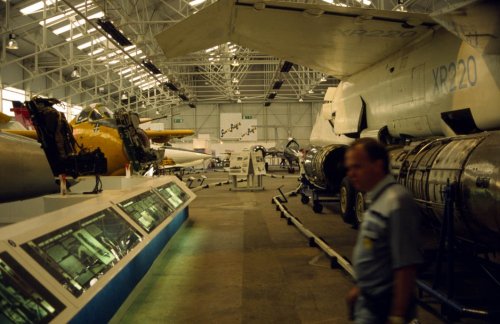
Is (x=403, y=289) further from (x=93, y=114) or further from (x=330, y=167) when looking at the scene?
(x=330, y=167)

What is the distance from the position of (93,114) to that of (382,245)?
7425mm

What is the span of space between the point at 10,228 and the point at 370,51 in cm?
641

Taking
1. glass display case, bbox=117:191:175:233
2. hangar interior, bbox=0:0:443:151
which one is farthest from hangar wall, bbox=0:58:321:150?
glass display case, bbox=117:191:175:233

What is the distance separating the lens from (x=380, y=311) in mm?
1938

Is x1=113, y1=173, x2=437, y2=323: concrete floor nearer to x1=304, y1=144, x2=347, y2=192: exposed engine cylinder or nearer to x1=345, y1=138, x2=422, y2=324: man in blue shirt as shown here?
x1=304, y1=144, x2=347, y2=192: exposed engine cylinder

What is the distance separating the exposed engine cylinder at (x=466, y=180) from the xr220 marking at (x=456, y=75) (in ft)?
2.81

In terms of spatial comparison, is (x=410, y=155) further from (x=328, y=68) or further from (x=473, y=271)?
(x=328, y=68)

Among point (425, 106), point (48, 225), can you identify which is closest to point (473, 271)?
point (425, 106)

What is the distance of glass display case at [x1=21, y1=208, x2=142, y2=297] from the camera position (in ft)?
8.05

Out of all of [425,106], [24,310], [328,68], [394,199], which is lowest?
[24,310]

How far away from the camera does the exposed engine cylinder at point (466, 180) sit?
378cm

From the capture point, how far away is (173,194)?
7477mm

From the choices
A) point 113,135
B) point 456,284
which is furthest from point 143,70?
point 456,284

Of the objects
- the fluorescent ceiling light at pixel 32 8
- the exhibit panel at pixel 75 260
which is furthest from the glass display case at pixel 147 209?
the fluorescent ceiling light at pixel 32 8
